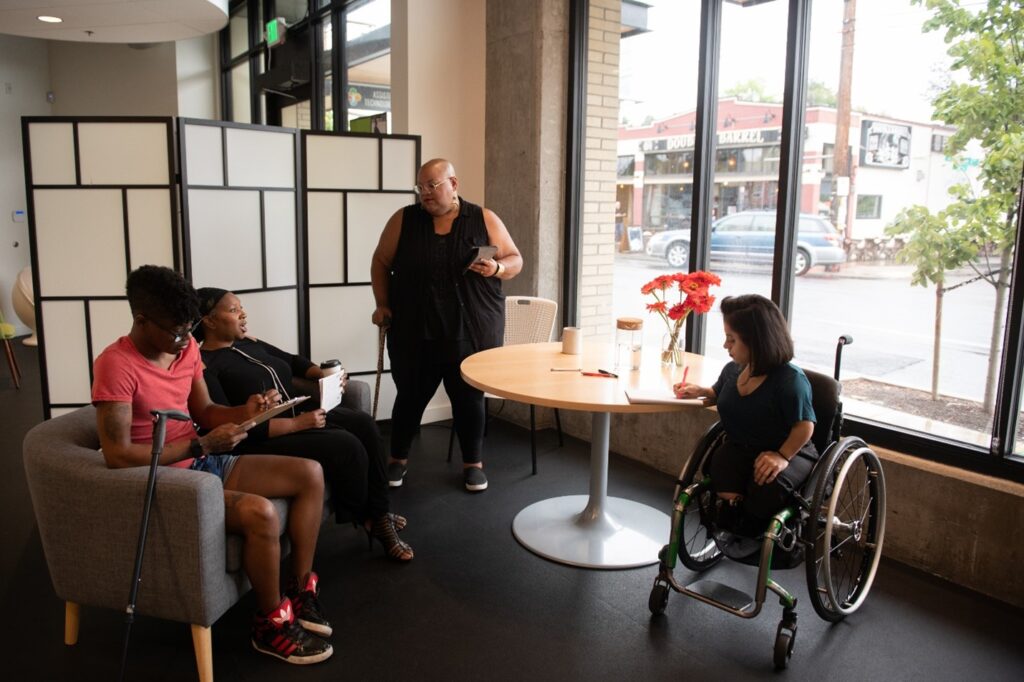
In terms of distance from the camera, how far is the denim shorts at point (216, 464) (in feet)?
7.66

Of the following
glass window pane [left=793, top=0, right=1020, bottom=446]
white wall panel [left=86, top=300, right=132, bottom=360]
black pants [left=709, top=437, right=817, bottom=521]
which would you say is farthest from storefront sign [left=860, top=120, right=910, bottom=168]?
white wall panel [left=86, top=300, right=132, bottom=360]

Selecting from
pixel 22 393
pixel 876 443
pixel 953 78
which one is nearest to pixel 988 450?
pixel 876 443

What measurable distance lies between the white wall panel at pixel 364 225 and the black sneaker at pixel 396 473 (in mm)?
1249

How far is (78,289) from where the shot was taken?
12.1ft

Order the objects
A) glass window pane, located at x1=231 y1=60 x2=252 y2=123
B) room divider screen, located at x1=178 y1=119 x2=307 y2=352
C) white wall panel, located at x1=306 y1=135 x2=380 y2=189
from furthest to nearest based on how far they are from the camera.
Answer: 1. glass window pane, located at x1=231 y1=60 x2=252 y2=123
2. white wall panel, located at x1=306 y1=135 x2=380 y2=189
3. room divider screen, located at x1=178 y1=119 x2=307 y2=352

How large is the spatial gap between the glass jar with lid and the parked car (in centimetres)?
87

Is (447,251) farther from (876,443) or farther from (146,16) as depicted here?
(146,16)

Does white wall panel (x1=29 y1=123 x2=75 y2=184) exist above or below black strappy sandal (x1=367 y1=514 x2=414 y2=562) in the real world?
above

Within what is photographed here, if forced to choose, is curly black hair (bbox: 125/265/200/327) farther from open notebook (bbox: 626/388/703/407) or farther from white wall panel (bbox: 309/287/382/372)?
white wall panel (bbox: 309/287/382/372)

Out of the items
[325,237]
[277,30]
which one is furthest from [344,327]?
[277,30]

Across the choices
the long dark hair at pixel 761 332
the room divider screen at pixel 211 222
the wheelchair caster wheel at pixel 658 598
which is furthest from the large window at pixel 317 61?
the wheelchair caster wheel at pixel 658 598

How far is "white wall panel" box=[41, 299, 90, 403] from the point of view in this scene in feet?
12.0

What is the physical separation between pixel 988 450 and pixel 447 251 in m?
2.32

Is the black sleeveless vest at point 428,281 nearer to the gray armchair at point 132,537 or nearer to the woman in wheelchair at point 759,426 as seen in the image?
the woman in wheelchair at point 759,426
